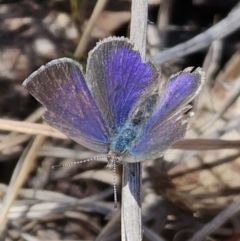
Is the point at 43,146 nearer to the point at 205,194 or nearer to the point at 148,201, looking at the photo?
the point at 148,201

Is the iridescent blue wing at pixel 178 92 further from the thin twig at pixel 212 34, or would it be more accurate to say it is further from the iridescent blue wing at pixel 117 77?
the thin twig at pixel 212 34

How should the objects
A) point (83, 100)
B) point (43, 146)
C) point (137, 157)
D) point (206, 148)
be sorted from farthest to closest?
point (43, 146)
point (206, 148)
point (83, 100)
point (137, 157)

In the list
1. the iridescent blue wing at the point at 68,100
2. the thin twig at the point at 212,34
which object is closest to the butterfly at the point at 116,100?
the iridescent blue wing at the point at 68,100

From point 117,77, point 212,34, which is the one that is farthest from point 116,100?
point 212,34

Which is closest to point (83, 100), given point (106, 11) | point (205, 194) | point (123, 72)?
point (123, 72)

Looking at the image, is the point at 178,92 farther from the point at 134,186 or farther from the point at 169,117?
the point at 134,186

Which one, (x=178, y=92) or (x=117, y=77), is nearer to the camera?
(x=178, y=92)

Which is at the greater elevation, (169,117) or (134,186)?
(169,117)
